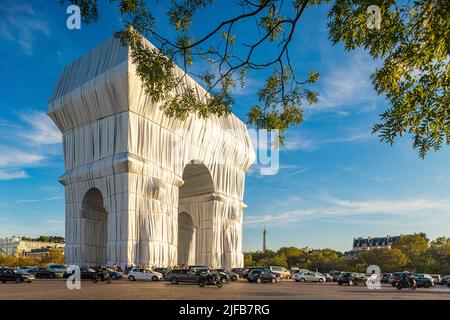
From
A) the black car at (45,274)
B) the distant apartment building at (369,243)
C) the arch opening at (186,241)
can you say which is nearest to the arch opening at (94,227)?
the black car at (45,274)

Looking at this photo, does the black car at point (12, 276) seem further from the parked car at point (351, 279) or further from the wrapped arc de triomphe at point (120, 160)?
the parked car at point (351, 279)

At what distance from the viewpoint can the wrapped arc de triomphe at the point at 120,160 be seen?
44.6 m

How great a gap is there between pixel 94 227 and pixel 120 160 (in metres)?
10.5

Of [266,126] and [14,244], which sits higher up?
[266,126]

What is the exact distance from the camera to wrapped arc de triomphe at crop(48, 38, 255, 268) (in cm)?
4459

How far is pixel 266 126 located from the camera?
1186 cm

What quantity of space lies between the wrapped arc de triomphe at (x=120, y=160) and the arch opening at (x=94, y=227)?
109 millimetres

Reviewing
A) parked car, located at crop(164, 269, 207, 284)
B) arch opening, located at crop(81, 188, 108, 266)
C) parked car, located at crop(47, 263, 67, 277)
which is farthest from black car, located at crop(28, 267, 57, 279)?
parked car, located at crop(164, 269, 207, 284)

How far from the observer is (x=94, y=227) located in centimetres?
5038

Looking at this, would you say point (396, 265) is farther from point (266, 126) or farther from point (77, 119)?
point (266, 126)

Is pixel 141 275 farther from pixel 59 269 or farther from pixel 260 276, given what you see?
pixel 260 276

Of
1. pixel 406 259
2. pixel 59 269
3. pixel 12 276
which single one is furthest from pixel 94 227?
pixel 406 259
